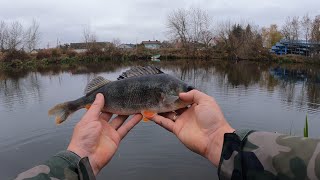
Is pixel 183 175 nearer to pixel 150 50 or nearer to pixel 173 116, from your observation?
pixel 173 116

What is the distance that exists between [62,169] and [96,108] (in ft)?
4.73

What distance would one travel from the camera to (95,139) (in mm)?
3100

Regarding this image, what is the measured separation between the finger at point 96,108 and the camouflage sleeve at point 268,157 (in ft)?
5.29

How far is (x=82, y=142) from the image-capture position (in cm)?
292

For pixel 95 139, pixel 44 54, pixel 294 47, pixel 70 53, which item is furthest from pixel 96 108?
pixel 294 47

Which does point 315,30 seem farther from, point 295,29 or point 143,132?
point 143,132

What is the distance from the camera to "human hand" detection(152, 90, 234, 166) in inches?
126

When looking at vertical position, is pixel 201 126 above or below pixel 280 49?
below

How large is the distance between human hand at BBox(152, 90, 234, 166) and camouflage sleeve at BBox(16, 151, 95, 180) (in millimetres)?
1330

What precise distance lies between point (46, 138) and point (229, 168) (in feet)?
39.8

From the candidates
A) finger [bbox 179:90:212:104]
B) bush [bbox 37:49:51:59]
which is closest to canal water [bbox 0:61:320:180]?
finger [bbox 179:90:212:104]

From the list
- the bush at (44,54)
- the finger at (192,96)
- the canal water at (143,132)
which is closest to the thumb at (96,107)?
the finger at (192,96)

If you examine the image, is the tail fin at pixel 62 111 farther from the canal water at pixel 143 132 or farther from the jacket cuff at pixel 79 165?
the canal water at pixel 143 132

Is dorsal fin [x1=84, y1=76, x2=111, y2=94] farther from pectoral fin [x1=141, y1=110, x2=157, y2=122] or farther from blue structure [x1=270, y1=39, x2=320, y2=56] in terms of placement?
blue structure [x1=270, y1=39, x2=320, y2=56]
